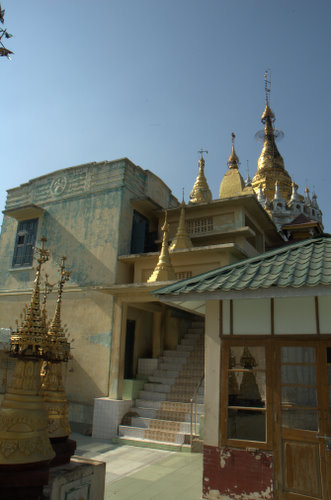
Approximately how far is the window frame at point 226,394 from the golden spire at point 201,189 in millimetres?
15709

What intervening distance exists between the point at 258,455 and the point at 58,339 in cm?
341

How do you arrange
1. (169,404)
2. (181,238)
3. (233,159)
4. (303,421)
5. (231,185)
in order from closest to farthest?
(303,421) < (169,404) < (181,238) < (231,185) < (233,159)

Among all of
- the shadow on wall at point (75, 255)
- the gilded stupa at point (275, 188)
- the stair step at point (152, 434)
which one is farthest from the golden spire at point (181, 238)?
the gilded stupa at point (275, 188)

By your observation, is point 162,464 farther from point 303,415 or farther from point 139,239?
point 139,239

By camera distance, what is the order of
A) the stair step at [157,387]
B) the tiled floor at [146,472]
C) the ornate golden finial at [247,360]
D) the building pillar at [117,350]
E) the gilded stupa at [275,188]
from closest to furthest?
1. the ornate golden finial at [247,360]
2. the tiled floor at [146,472]
3. the building pillar at [117,350]
4. the stair step at [157,387]
5. the gilded stupa at [275,188]

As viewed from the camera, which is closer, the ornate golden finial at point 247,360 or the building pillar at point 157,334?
the ornate golden finial at point 247,360

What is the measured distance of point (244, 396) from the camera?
231 inches

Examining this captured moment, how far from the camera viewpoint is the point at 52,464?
4.17m

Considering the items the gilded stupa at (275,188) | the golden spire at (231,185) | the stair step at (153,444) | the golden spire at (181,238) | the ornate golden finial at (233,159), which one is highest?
the gilded stupa at (275,188)

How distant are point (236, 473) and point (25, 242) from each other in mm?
13490

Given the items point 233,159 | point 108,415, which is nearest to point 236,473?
point 108,415

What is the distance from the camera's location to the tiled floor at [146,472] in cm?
635

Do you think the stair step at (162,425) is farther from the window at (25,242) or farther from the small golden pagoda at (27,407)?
the window at (25,242)

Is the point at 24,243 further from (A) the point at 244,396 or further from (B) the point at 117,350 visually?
(A) the point at 244,396
